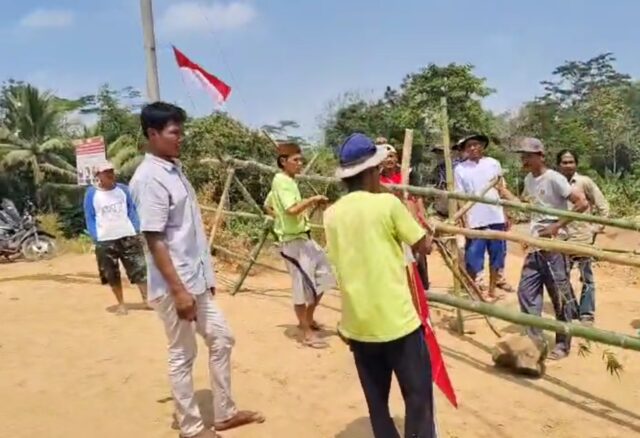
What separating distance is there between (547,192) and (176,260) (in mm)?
2886

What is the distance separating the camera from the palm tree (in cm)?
2053

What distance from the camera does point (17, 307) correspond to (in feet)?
23.1

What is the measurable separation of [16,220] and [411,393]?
1132cm

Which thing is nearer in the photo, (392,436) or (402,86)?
(392,436)

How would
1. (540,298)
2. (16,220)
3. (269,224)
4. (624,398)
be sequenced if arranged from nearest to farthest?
1. (624,398)
2. (540,298)
3. (269,224)
4. (16,220)

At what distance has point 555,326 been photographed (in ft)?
11.4

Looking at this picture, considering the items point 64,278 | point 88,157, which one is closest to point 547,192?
point 88,157

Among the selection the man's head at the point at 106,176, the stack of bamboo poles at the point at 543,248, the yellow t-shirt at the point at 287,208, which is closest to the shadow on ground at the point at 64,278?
the man's head at the point at 106,176

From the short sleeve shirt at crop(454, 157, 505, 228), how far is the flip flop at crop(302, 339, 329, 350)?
199cm

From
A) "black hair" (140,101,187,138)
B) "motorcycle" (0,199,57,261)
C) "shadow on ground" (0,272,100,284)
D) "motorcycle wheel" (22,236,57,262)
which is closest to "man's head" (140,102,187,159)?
"black hair" (140,101,187,138)

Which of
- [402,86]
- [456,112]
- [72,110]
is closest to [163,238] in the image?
[456,112]

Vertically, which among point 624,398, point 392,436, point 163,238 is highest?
point 163,238

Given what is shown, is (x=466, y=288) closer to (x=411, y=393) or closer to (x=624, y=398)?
(x=624, y=398)

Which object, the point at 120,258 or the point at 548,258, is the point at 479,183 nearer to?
the point at 548,258
